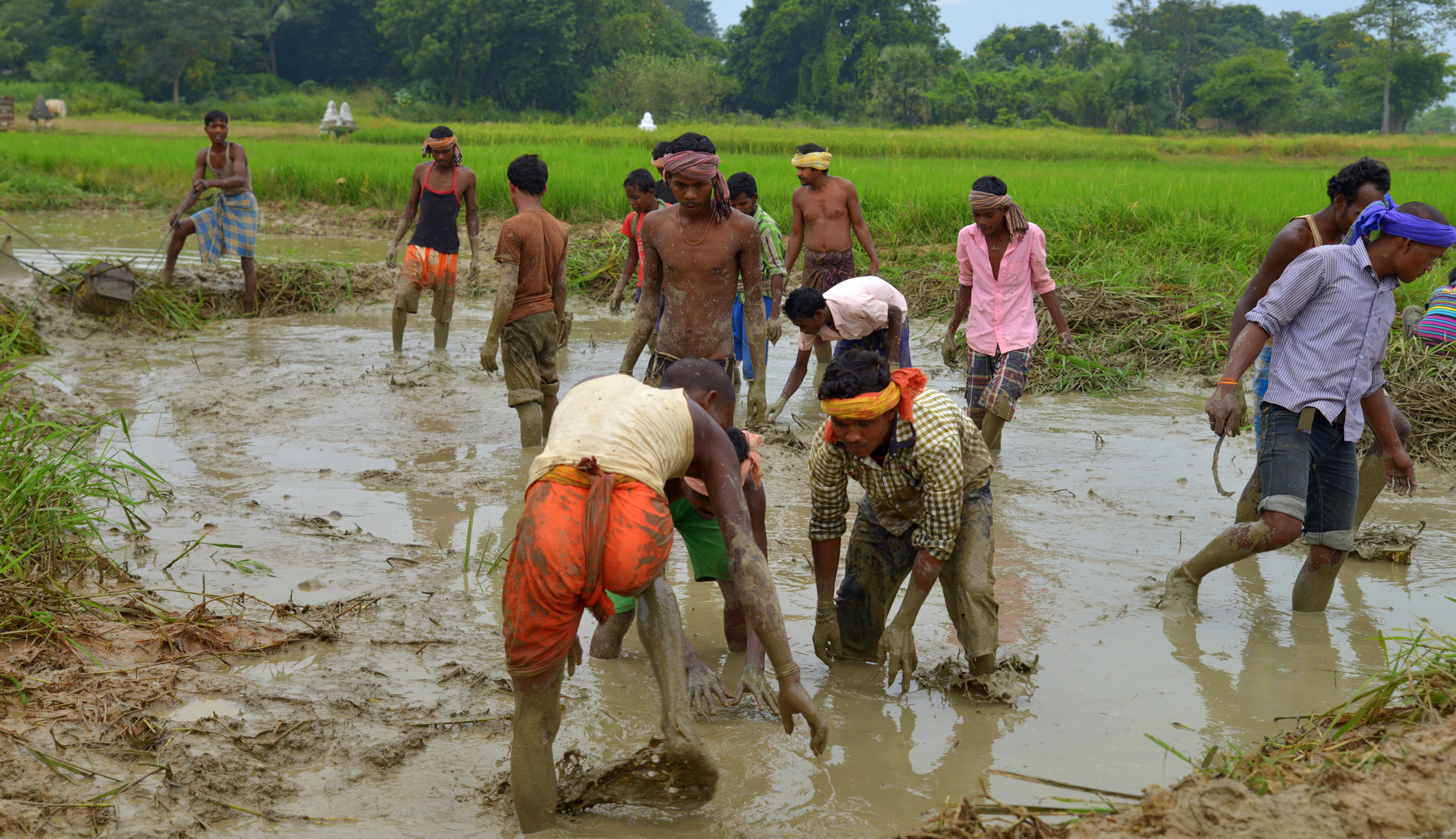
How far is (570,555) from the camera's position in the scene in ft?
7.61

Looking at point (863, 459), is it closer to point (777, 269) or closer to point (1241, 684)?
point (1241, 684)

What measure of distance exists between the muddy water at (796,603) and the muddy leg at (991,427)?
0.19 metres

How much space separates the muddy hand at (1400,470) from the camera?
3.86 meters

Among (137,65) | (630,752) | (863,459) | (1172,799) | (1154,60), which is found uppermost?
(1154,60)

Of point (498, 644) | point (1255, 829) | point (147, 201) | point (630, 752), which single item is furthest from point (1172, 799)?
point (147, 201)

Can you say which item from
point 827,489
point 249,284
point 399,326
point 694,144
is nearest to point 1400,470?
point 827,489

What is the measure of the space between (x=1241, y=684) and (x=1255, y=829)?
5.02 ft

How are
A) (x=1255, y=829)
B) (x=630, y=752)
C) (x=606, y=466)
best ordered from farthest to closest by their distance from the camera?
(x=630, y=752)
(x=606, y=466)
(x=1255, y=829)

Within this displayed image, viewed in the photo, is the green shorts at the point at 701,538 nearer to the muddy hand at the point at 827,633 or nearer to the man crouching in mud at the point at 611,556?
the muddy hand at the point at 827,633

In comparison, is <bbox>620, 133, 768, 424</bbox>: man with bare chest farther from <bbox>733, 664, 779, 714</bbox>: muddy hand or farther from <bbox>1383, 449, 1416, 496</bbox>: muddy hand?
<bbox>1383, 449, 1416, 496</bbox>: muddy hand

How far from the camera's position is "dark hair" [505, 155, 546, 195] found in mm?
5832

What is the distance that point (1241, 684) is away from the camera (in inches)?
141

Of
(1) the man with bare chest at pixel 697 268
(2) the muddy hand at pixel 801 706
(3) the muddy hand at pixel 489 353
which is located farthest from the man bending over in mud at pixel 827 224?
(2) the muddy hand at pixel 801 706

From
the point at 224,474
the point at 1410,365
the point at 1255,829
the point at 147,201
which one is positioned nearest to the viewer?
the point at 1255,829
